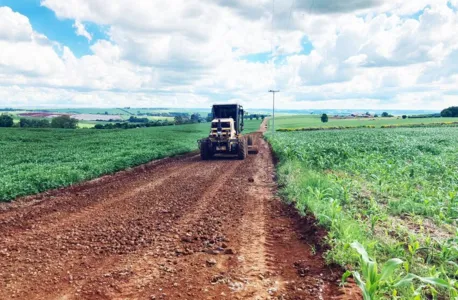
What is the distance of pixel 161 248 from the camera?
631cm

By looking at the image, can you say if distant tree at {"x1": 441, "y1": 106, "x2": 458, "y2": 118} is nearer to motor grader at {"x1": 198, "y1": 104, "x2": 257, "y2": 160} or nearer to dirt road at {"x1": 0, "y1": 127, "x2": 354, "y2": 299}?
motor grader at {"x1": 198, "y1": 104, "x2": 257, "y2": 160}

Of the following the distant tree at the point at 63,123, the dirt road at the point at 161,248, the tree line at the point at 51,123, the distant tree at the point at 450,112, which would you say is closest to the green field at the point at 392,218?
the dirt road at the point at 161,248

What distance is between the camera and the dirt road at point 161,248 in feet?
15.8

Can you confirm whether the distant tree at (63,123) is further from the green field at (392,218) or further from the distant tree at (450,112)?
the distant tree at (450,112)

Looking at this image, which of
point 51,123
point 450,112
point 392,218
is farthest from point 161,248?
point 450,112

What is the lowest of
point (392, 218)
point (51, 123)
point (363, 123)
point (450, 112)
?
point (392, 218)

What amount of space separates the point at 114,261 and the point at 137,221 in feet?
7.37

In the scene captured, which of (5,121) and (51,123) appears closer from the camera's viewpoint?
(5,121)

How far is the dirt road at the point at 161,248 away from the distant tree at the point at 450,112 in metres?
102

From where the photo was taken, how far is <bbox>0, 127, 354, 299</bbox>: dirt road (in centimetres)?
481

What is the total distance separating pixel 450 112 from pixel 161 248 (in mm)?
108730

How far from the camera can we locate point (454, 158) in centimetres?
1559

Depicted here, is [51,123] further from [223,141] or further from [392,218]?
[392,218]

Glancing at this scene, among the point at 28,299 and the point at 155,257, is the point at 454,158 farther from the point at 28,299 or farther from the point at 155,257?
the point at 28,299
